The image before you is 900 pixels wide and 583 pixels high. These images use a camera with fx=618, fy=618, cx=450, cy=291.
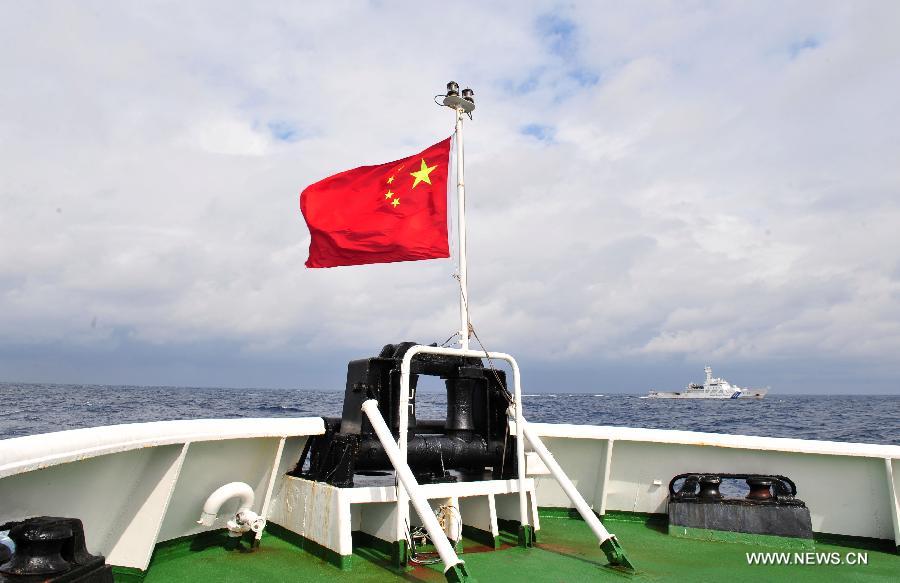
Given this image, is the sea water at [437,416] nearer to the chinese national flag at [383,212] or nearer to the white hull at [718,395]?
the chinese national flag at [383,212]

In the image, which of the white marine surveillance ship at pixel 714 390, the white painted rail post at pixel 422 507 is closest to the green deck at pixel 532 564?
the white painted rail post at pixel 422 507

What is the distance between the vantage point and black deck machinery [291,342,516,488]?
5855 mm

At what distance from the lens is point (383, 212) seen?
22.4 feet

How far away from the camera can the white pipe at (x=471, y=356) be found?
17.4 ft

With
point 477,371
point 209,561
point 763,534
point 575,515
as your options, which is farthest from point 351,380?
point 763,534

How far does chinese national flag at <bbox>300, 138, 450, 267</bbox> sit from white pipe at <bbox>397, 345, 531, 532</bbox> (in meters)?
1.28

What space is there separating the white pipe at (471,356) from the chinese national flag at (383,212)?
1.28 m

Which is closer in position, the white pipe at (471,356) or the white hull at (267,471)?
the white hull at (267,471)

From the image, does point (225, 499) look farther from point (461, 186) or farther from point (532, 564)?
point (461, 186)

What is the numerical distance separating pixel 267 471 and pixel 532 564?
2.73m

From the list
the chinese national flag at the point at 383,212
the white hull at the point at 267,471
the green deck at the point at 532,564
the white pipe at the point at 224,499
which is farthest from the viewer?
the chinese national flag at the point at 383,212

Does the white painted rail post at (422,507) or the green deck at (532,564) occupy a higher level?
the white painted rail post at (422,507)

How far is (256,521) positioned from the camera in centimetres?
561

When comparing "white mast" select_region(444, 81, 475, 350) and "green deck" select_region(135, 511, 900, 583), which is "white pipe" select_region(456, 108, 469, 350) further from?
"green deck" select_region(135, 511, 900, 583)
